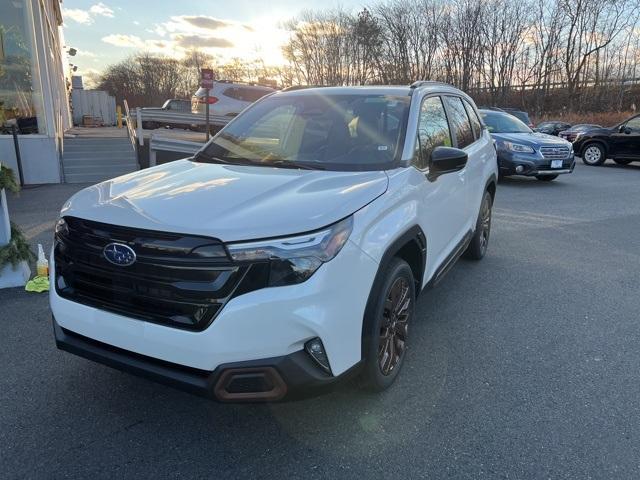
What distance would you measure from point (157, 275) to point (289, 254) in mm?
602

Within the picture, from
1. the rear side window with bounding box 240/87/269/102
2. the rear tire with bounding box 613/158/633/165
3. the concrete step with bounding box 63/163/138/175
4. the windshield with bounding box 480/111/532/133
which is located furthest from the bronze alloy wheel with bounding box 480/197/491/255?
the rear side window with bounding box 240/87/269/102

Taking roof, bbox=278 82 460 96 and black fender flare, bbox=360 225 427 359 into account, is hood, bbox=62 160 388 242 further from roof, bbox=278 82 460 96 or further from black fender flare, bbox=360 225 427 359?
roof, bbox=278 82 460 96

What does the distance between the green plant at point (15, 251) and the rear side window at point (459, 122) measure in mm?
4200

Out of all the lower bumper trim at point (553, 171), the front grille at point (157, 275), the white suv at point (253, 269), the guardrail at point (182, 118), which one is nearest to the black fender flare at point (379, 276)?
the white suv at point (253, 269)

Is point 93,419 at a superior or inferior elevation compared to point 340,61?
inferior

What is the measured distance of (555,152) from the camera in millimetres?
10977

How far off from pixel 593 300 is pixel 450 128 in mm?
2108

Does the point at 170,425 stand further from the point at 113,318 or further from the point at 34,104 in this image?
the point at 34,104

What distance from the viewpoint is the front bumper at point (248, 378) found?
6.79 ft

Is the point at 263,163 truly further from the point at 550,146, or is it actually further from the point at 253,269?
the point at 550,146

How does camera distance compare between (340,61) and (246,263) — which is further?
(340,61)

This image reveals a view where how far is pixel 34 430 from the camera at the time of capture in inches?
101

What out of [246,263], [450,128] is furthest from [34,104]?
[246,263]

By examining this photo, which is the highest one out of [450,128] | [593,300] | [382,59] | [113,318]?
[382,59]
